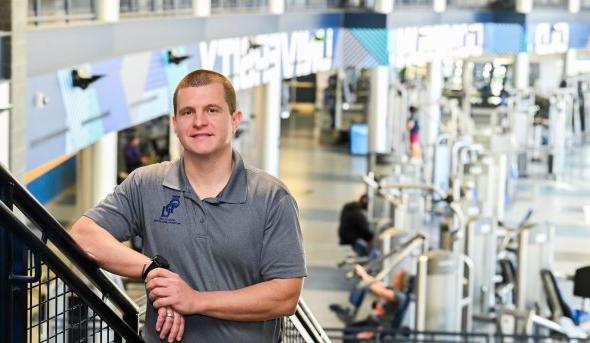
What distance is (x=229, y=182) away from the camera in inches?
119

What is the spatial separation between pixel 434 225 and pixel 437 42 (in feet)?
27.7

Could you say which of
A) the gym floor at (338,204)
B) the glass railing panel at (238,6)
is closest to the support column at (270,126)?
the gym floor at (338,204)

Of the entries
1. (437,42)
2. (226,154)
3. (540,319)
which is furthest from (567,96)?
(226,154)

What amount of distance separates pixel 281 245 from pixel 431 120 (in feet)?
75.4

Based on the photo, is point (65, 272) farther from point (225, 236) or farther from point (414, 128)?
point (414, 128)

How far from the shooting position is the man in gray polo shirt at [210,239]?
298 cm

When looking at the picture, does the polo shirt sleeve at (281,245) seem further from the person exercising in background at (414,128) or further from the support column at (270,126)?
the person exercising in background at (414,128)

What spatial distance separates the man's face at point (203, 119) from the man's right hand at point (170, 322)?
360mm

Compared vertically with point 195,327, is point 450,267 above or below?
below

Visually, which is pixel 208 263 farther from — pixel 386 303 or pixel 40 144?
pixel 386 303

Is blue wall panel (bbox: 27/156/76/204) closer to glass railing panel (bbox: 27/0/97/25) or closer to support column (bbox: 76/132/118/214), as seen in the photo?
support column (bbox: 76/132/118/214)

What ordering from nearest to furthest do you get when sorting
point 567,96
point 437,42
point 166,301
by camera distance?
point 166,301, point 437,42, point 567,96

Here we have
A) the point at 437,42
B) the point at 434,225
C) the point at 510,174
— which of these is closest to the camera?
the point at 434,225

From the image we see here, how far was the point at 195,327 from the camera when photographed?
9.98ft
